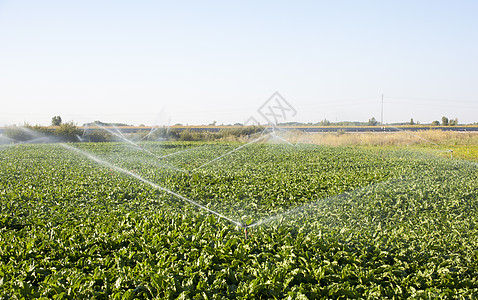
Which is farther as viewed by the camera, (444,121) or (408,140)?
(444,121)

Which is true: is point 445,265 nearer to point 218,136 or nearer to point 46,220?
point 46,220

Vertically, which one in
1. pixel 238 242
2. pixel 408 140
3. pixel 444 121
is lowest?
pixel 238 242

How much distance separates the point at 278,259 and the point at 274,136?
3591cm

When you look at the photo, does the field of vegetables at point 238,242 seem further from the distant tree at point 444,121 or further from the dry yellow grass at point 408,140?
the distant tree at point 444,121

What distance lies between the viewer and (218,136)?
134 feet

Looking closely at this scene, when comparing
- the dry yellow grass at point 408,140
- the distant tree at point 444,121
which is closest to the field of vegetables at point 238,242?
the dry yellow grass at point 408,140

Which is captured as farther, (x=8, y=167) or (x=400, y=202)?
(x=8, y=167)

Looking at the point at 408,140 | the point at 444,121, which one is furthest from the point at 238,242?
the point at 444,121

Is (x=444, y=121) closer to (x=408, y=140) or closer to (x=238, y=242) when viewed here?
(x=408, y=140)

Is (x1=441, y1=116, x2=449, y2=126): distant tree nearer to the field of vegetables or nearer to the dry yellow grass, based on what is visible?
the dry yellow grass

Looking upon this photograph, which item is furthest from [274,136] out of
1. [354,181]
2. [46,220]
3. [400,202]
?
[46,220]

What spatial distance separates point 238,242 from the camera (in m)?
5.05

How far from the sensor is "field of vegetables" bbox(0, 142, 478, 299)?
385 centimetres

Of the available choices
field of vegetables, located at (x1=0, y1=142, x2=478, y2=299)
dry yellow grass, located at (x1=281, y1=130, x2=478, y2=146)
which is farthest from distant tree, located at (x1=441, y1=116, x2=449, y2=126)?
field of vegetables, located at (x1=0, y1=142, x2=478, y2=299)
